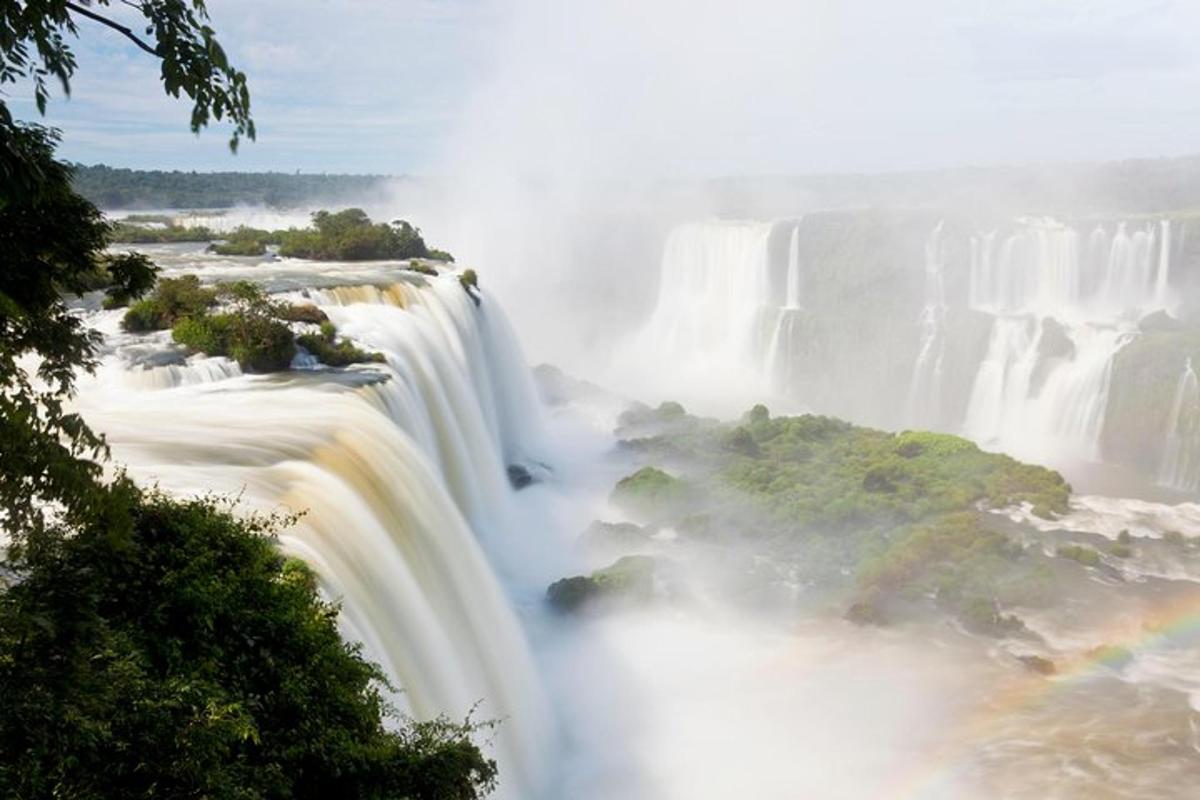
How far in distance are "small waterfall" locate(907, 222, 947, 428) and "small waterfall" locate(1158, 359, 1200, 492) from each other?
1011 cm

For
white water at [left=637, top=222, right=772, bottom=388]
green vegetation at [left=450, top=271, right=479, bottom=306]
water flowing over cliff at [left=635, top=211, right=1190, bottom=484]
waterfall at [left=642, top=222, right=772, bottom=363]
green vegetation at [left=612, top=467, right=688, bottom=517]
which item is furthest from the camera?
waterfall at [left=642, top=222, right=772, bottom=363]

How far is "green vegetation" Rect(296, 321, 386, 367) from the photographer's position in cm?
1830

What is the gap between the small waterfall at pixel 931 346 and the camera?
39.9 metres

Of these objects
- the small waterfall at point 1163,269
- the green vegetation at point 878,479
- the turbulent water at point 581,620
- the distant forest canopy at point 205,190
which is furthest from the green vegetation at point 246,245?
the distant forest canopy at point 205,190

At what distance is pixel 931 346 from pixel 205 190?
3801 inches

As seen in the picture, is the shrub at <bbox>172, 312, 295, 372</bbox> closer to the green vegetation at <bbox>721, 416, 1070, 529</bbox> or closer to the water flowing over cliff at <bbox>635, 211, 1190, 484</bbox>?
the green vegetation at <bbox>721, 416, 1070, 529</bbox>

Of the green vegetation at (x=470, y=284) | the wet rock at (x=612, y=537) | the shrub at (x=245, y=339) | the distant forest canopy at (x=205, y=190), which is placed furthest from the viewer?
the distant forest canopy at (x=205, y=190)

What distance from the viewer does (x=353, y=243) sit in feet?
106

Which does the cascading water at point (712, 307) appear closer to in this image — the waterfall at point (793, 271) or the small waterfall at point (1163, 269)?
the waterfall at point (793, 271)

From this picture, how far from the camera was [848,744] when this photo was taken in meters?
14.5

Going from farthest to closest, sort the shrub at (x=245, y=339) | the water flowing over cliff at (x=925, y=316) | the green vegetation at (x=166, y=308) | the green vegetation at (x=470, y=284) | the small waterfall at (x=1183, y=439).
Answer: the water flowing over cliff at (x=925, y=316)
the small waterfall at (x=1183, y=439)
the green vegetation at (x=470, y=284)
the green vegetation at (x=166, y=308)
the shrub at (x=245, y=339)

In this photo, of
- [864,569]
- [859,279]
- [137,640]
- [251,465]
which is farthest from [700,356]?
[137,640]

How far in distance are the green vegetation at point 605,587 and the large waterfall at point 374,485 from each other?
89.6 inches

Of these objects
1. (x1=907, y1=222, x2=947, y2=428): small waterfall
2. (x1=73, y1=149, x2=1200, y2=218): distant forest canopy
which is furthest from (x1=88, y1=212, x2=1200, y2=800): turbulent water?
(x1=73, y1=149, x2=1200, y2=218): distant forest canopy
